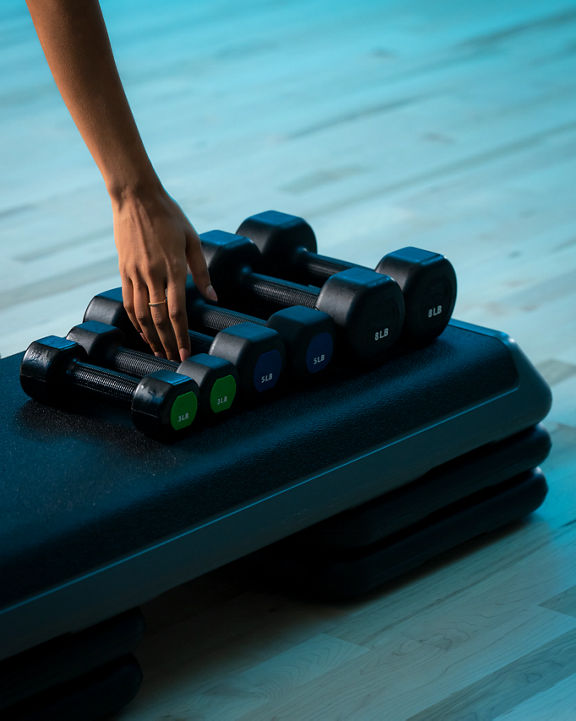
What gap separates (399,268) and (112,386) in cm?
35

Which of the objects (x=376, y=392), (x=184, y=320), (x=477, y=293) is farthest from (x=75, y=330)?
(x=477, y=293)

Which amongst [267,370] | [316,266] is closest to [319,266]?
[316,266]

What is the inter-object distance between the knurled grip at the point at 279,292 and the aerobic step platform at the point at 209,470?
0.35 feet

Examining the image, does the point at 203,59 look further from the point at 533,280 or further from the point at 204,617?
the point at 204,617

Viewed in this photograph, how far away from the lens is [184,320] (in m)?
1.27

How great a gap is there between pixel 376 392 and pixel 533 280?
909 mm

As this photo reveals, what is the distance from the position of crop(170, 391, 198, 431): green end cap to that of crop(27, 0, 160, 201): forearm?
213 millimetres

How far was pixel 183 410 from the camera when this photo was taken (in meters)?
1.19

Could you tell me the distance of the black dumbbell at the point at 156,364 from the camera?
47.9 inches

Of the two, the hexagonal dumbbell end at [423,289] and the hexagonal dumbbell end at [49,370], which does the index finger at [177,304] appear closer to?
the hexagonal dumbbell end at [49,370]

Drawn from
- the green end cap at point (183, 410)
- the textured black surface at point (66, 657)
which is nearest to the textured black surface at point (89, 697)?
the textured black surface at point (66, 657)

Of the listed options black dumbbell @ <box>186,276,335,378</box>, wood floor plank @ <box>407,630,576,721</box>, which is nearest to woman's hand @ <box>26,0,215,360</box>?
black dumbbell @ <box>186,276,335,378</box>

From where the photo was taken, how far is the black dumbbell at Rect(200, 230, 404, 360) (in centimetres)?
131

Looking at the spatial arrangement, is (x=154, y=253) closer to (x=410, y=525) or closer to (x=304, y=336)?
(x=304, y=336)
